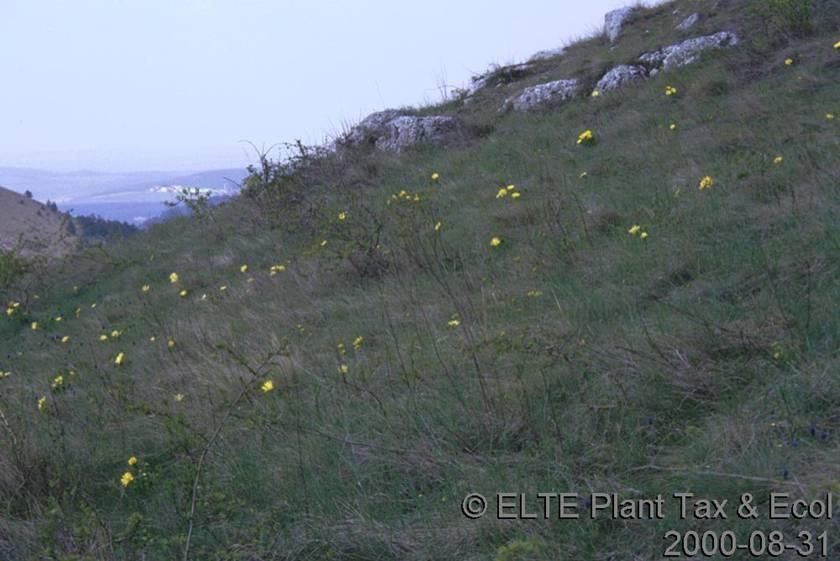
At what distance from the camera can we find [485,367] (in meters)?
4.30

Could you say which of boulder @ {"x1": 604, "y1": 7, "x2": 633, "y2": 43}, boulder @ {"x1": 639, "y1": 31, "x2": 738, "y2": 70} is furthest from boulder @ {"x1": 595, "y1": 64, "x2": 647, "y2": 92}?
boulder @ {"x1": 604, "y1": 7, "x2": 633, "y2": 43}

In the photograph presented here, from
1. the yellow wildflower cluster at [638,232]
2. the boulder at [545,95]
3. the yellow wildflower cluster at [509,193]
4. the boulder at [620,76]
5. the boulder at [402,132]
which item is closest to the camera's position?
the yellow wildflower cluster at [638,232]

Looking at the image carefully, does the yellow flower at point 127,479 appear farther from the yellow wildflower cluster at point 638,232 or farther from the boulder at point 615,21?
the boulder at point 615,21

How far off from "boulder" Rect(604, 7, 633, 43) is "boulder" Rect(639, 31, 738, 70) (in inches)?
117

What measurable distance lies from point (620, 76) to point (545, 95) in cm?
99

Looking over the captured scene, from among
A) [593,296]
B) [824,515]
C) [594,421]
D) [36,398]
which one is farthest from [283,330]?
[824,515]

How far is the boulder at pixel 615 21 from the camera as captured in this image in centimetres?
1459

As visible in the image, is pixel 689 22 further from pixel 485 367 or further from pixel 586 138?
pixel 485 367

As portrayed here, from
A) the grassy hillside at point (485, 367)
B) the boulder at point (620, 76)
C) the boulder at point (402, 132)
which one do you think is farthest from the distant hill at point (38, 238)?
the boulder at point (620, 76)

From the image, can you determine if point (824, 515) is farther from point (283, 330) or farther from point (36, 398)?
point (36, 398)

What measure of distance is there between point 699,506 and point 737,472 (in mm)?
185

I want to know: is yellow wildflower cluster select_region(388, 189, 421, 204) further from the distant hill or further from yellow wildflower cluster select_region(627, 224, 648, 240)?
the distant hill

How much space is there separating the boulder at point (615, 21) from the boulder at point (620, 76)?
3026mm

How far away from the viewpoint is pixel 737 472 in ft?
9.77
